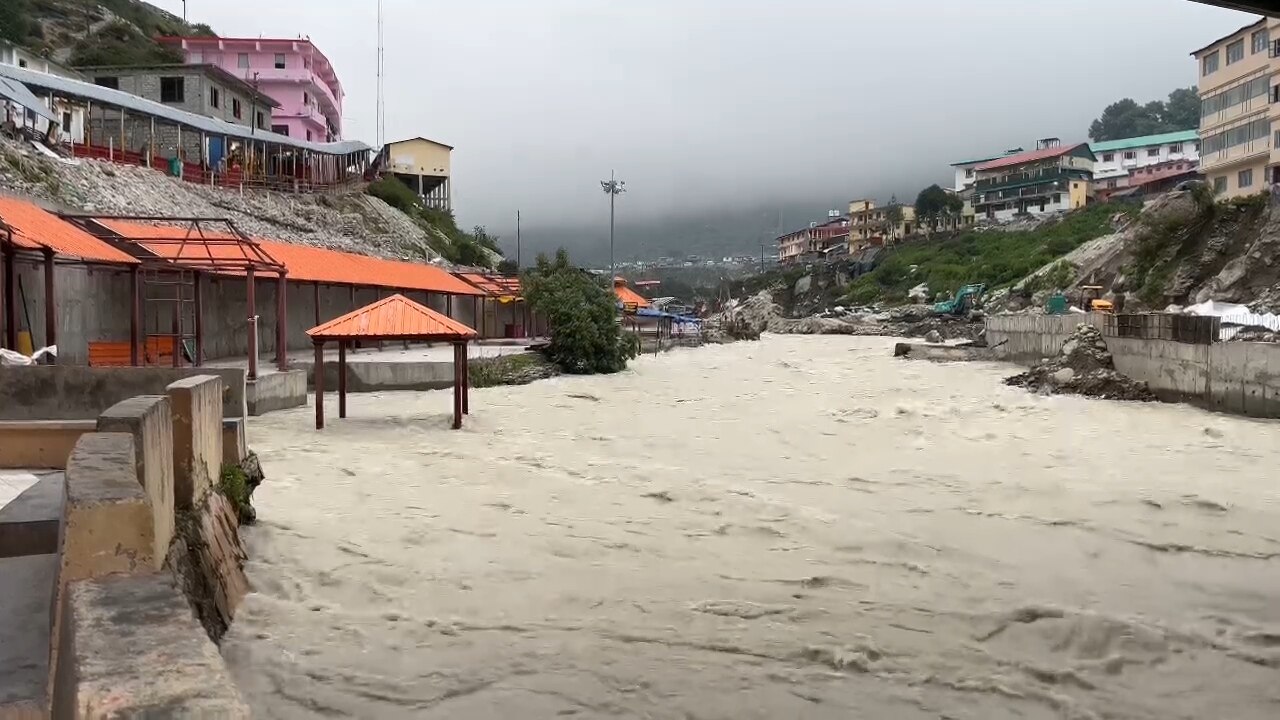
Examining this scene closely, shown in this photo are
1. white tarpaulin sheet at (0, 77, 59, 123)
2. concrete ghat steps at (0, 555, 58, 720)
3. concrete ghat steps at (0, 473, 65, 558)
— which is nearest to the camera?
concrete ghat steps at (0, 555, 58, 720)

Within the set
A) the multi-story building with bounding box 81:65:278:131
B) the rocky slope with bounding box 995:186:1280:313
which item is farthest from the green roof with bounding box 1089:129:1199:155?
the multi-story building with bounding box 81:65:278:131

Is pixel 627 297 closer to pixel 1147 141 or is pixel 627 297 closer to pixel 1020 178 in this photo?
pixel 1020 178

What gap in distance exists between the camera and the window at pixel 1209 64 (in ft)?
144

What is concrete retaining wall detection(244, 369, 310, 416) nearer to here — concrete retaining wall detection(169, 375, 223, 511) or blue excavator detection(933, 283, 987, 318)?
concrete retaining wall detection(169, 375, 223, 511)

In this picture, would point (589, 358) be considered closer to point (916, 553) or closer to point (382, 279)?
point (382, 279)

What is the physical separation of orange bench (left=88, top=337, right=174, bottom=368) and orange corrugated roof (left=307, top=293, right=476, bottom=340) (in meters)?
3.58

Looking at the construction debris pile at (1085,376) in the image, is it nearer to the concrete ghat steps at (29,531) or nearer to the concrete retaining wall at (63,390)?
the concrete retaining wall at (63,390)

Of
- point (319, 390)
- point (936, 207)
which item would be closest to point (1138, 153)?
point (936, 207)

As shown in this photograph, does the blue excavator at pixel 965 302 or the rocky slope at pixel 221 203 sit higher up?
the rocky slope at pixel 221 203

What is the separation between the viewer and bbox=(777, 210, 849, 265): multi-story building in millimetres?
113750

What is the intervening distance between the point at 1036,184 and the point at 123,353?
278 ft

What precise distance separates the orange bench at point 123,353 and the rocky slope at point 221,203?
298 centimetres

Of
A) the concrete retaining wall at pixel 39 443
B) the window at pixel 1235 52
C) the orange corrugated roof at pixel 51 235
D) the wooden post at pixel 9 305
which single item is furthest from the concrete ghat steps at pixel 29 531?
the window at pixel 1235 52

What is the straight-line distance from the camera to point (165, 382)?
35.7 ft
